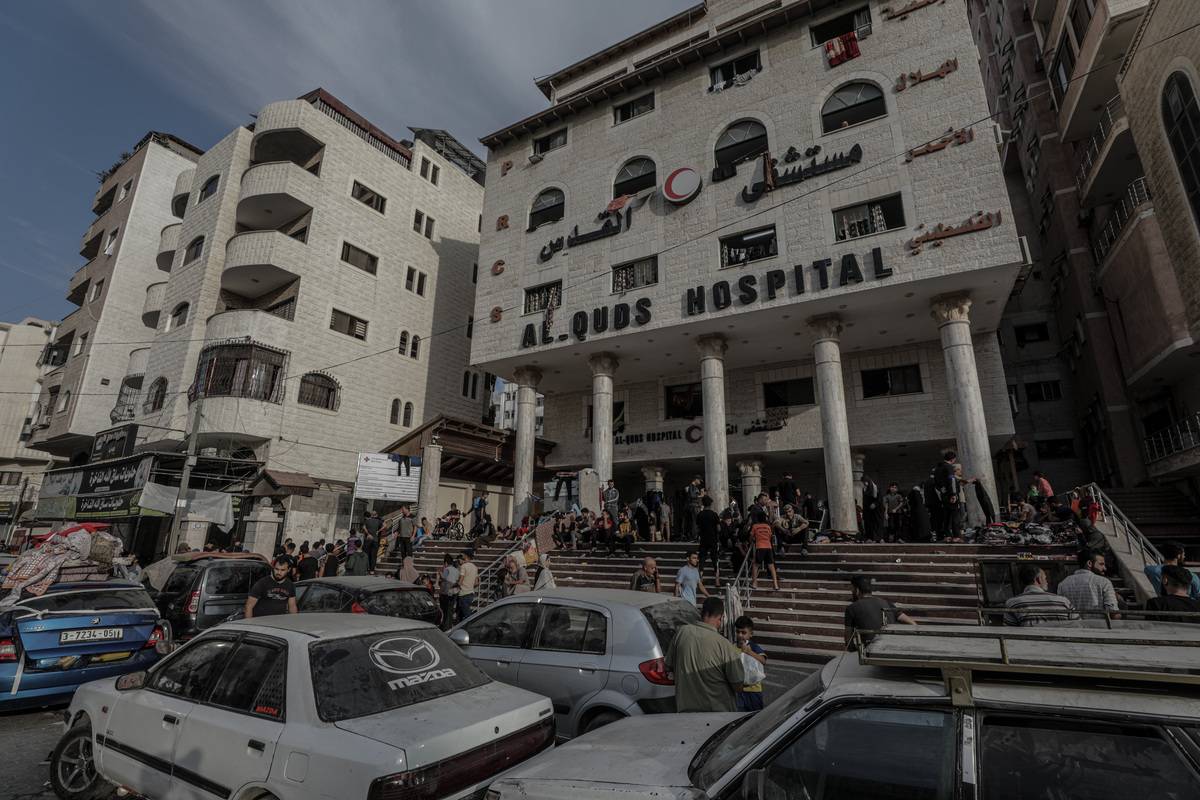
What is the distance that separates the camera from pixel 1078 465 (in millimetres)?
26953

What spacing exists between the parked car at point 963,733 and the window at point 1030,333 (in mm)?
34375

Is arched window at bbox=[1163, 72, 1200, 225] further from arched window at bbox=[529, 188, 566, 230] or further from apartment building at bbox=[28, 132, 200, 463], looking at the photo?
apartment building at bbox=[28, 132, 200, 463]

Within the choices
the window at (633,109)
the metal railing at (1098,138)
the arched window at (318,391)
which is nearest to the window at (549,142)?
the window at (633,109)

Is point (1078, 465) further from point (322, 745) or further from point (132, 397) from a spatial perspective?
point (132, 397)

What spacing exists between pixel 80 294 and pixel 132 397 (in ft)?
49.3

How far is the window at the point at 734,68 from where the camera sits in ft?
73.0

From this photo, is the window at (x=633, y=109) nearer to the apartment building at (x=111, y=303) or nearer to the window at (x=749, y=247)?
the window at (x=749, y=247)

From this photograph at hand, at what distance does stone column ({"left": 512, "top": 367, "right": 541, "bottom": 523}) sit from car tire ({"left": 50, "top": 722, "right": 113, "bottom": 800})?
17.5 metres

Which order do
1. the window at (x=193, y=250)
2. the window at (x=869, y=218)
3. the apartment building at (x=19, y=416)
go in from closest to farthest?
the window at (x=869, y=218), the window at (x=193, y=250), the apartment building at (x=19, y=416)

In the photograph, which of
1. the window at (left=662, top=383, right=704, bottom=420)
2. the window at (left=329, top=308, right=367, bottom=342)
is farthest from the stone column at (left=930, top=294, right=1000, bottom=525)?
the window at (left=329, top=308, right=367, bottom=342)

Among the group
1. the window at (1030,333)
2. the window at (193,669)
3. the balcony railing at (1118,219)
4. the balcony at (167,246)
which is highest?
the balcony at (167,246)

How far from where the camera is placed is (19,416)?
41.1 metres

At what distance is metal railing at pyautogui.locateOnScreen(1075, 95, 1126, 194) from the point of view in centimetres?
2283

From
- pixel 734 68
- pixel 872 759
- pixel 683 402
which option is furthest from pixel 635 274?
pixel 872 759
